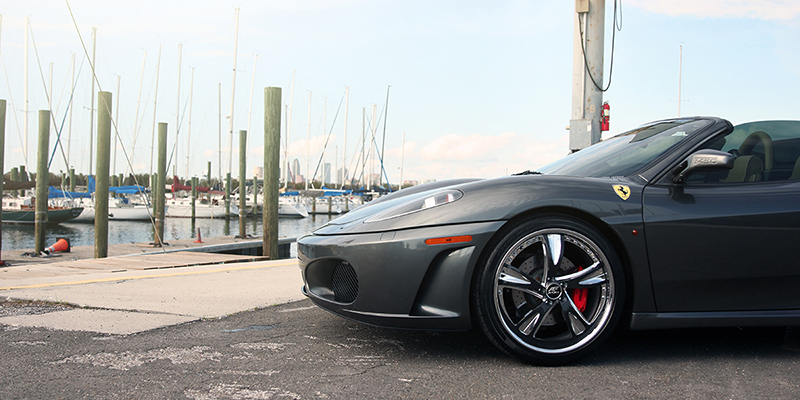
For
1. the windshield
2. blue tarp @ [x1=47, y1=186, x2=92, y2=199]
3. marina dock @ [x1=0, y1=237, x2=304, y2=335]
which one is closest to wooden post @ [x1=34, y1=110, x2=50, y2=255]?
marina dock @ [x1=0, y1=237, x2=304, y2=335]

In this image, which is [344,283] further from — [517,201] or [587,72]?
[587,72]

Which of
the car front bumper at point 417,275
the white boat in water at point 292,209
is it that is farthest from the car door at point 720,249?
the white boat in water at point 292,209

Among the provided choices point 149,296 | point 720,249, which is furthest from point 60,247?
point 720,249

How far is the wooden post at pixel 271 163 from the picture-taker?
33.0 feet

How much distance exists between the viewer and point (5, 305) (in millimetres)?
3438

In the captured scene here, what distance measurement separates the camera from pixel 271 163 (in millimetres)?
10320

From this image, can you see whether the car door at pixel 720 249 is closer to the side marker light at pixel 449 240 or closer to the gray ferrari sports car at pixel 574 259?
the gray ferrari sports car at pixel 574 259

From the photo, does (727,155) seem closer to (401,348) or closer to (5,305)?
(401,348)

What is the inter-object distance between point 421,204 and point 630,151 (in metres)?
1.22

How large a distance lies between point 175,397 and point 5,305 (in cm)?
237

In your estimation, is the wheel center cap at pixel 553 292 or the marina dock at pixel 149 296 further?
the marina dock at pixel 149 296

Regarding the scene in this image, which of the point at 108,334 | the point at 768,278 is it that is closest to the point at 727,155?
the point at 768,278

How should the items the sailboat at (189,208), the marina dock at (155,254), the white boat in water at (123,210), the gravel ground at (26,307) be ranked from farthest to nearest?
1. the sailboat at (189,208)
2. the white boat in water at (123,210)
3. the marina dock at (155,254)
4. the gravel ground at (26,307)

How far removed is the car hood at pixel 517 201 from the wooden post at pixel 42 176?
48.7 ft
